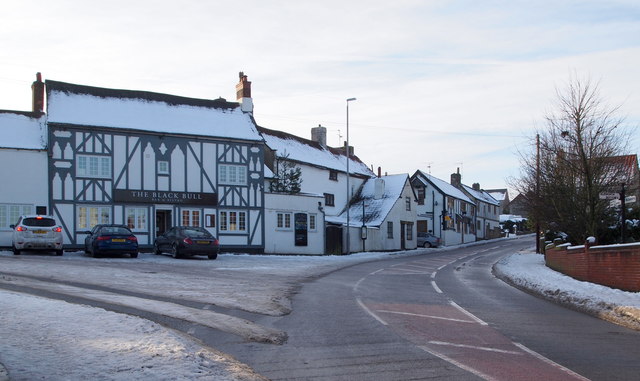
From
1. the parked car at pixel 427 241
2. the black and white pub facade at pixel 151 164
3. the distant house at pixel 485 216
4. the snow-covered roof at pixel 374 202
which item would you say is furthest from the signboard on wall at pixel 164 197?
the distant house at pixel 485 216

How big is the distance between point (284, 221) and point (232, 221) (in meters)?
3.60

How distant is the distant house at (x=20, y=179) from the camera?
3148 centimetres

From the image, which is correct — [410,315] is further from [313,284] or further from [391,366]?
[313,284]

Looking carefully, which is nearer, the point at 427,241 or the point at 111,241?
the point at 111,241

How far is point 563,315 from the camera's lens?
12977mm

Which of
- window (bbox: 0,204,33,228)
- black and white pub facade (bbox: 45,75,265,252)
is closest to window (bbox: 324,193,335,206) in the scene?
black and white pub facade (bbox: 45,75,265,252)

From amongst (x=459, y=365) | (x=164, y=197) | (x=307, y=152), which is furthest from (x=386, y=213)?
(x=459, y=365)

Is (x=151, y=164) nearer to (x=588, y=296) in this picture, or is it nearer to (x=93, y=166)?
(x=93, y=166)

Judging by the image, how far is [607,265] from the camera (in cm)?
1678

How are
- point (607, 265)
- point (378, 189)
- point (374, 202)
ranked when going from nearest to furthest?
point (607, 265) < point (374, 202) < point (378, 189)

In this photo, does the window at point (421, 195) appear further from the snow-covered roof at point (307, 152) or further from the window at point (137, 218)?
the window at point (137, 218)

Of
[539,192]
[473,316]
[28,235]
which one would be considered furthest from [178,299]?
[539,192]

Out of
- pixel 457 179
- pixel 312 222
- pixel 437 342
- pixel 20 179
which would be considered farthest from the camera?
pixel 457 179

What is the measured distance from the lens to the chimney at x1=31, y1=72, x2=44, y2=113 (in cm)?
3578
